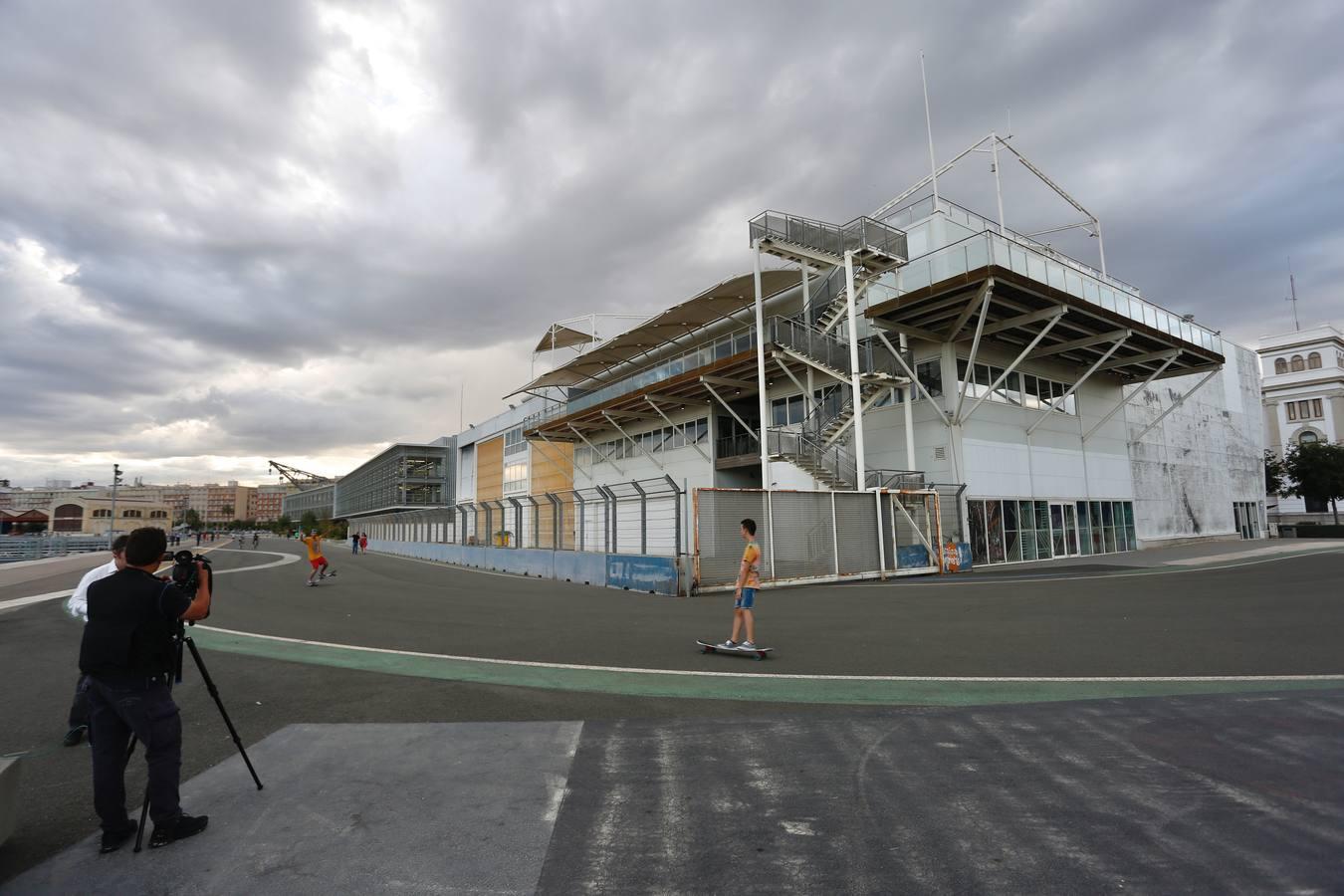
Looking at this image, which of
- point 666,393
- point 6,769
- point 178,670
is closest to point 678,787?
point 178,670

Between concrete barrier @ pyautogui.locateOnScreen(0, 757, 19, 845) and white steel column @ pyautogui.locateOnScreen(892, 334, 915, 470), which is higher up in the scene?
white steel column @ pyautogui.locateOnScreen(892, 334, 915, 470)

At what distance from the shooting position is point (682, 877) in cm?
277

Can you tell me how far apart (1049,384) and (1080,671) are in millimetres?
23992

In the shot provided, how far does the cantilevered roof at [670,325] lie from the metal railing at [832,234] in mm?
5411

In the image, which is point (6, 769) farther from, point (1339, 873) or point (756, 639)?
point (756, 639)

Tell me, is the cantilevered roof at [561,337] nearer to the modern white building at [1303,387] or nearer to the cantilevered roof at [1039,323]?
the cantilevered roof at [1039,323]

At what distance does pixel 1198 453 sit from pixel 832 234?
26396 millimetres

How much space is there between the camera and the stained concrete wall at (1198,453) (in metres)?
30.2

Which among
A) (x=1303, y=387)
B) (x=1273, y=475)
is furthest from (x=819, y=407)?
(x=1303, y=387)

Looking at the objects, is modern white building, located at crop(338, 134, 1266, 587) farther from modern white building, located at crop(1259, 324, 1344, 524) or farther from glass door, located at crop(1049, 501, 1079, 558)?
modern white building, located at crop(1259, 324, 1344, 524)

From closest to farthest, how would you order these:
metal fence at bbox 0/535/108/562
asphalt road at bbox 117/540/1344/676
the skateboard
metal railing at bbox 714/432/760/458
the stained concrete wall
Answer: asphalt road at bbox 117/540/1344/676
the skateboard
metal railing at bbox 714/432/760/458
the stained concrete wall
metal fence at bbox 0/535/108/562

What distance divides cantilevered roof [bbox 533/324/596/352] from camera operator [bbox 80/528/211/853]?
33444 mm

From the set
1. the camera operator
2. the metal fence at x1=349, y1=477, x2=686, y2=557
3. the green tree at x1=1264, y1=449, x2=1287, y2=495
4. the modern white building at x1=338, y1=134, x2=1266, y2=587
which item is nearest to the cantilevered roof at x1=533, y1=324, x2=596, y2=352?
the modern white building at x1=338, y1=134, x2=1266, y2=587

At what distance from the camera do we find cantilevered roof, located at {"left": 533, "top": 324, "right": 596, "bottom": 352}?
120 ft
